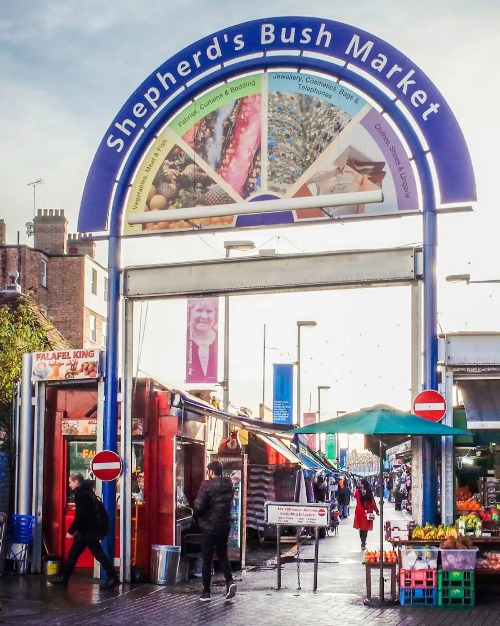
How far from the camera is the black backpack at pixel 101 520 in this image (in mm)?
16703

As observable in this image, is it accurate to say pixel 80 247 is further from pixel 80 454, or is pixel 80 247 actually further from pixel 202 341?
pixel 80 454

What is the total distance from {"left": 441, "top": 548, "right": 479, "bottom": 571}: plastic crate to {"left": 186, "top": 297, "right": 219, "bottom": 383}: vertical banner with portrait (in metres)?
11.4

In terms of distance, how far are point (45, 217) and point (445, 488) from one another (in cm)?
4281

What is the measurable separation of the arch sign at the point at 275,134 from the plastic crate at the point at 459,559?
5.44m

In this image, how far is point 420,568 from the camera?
14453 mm

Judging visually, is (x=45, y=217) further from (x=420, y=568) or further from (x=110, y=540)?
(x=420, y=568)

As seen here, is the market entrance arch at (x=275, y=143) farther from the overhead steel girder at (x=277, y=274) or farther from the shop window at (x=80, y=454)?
the shop window at (x=80, y=454)

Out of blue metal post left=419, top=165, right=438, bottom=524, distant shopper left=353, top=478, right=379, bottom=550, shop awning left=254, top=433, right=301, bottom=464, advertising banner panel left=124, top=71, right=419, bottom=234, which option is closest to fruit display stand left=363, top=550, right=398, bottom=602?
blue metal post left=419, top=165, right=438, bottom=524

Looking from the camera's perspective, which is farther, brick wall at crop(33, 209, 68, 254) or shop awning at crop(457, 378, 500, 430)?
brick wall at crop(33, 209, 68, 254)

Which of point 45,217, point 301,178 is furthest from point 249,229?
point 45,217

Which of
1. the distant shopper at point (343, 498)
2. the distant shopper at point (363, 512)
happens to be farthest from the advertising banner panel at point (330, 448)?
the distant shopper at point (363, 512)

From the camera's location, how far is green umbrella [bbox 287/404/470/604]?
14672 mm

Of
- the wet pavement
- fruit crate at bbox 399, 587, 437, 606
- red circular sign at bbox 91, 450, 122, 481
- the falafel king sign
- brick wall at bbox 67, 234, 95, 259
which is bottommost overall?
the wet pavement

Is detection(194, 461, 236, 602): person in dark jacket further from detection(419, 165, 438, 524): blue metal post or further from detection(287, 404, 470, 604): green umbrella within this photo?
detection(419, 165, 438, 524): blue metal post
